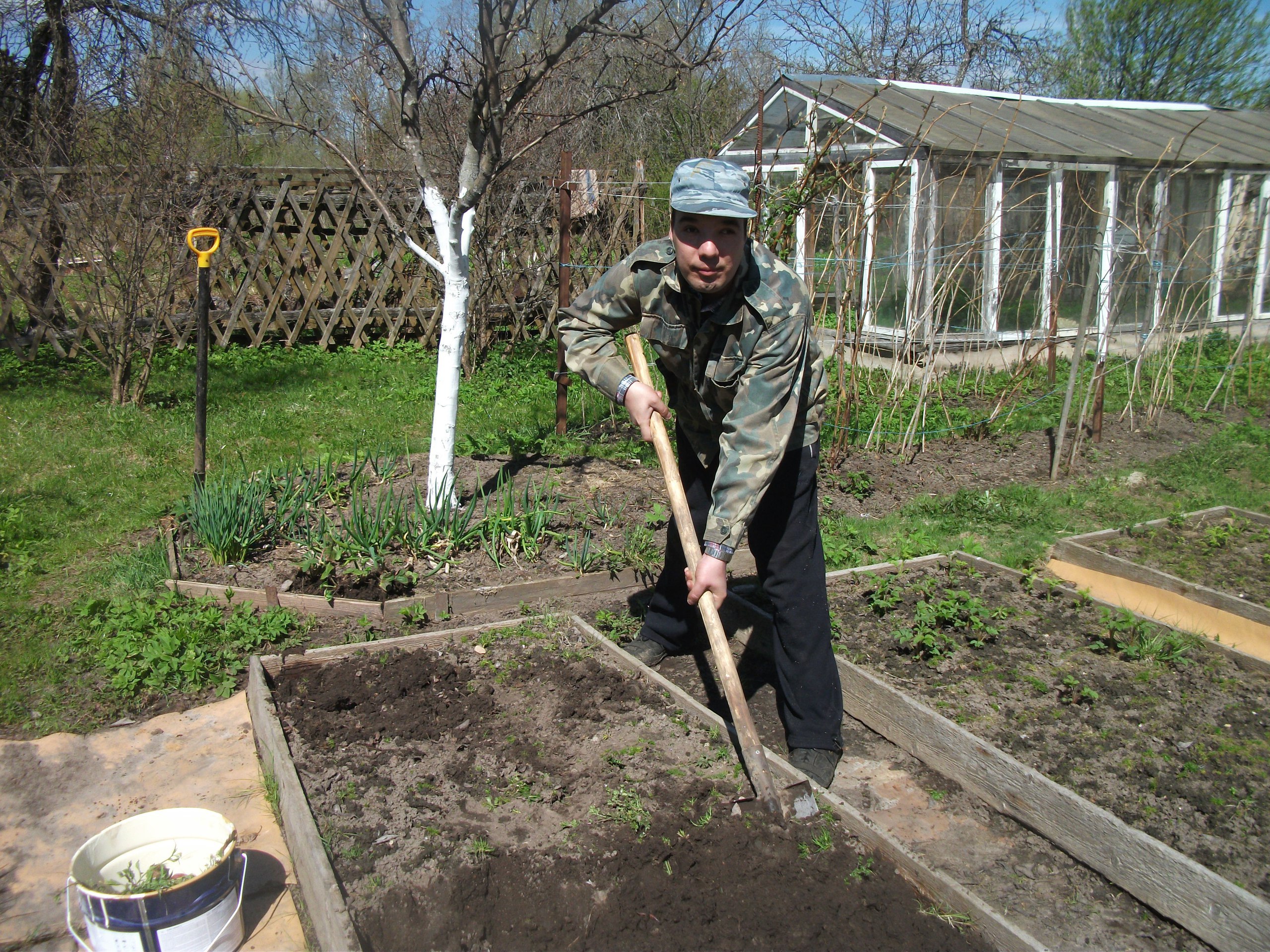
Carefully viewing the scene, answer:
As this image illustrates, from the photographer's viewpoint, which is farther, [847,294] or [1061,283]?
[1061,283]

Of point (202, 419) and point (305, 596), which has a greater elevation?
point (202, 419)

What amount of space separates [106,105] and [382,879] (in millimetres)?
9397

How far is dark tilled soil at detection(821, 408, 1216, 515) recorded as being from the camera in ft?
20.5

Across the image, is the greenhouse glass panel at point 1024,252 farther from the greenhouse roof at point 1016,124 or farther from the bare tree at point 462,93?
the bare tree at point 462,93

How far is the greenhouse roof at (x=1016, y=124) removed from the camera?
9.91 meters

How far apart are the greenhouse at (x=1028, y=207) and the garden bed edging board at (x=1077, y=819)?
402 cm

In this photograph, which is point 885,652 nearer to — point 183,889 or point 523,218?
point 183,889

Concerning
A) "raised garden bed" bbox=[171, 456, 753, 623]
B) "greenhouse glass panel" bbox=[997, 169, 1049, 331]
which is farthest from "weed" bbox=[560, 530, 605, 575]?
"greenhouse glass panel" bbox=[997, 169, 1049, 331]

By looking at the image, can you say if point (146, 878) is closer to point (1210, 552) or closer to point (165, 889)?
point (165, 889)

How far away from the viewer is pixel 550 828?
2.71m

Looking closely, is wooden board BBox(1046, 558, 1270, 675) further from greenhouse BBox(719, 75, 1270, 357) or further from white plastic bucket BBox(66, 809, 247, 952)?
white plastic bucket BBox(66, 809, 247, 952)

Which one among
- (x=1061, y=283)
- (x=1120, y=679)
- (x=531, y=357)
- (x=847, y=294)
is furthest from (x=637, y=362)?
(x=531, y=357)

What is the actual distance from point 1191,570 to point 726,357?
319 cm

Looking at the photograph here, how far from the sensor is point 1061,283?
23.8 ft
